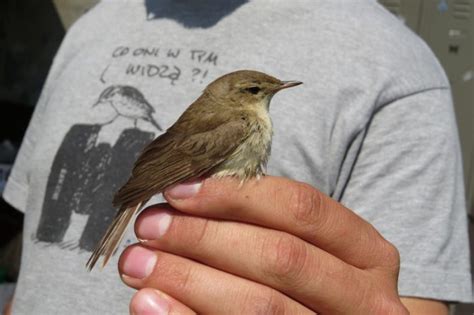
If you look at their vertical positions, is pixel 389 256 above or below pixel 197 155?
below

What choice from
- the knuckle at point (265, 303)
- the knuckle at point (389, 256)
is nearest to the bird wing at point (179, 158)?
the knuckle at point (265, 303)

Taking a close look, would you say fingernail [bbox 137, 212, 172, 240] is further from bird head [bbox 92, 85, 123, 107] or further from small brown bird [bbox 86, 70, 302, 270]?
bird head [bbox 92, 85, 123, 107]

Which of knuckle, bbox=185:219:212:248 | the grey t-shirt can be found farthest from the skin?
the grey t-shirt

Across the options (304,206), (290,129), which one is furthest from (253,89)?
(304,206)

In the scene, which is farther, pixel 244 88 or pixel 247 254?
pixel 244 88

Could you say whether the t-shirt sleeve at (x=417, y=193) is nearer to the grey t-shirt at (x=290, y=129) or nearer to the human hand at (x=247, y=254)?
the grey t-shirt at (x=290, y=129)

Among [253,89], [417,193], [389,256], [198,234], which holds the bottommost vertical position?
[417,193]

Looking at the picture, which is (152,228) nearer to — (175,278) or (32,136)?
(175,278)
